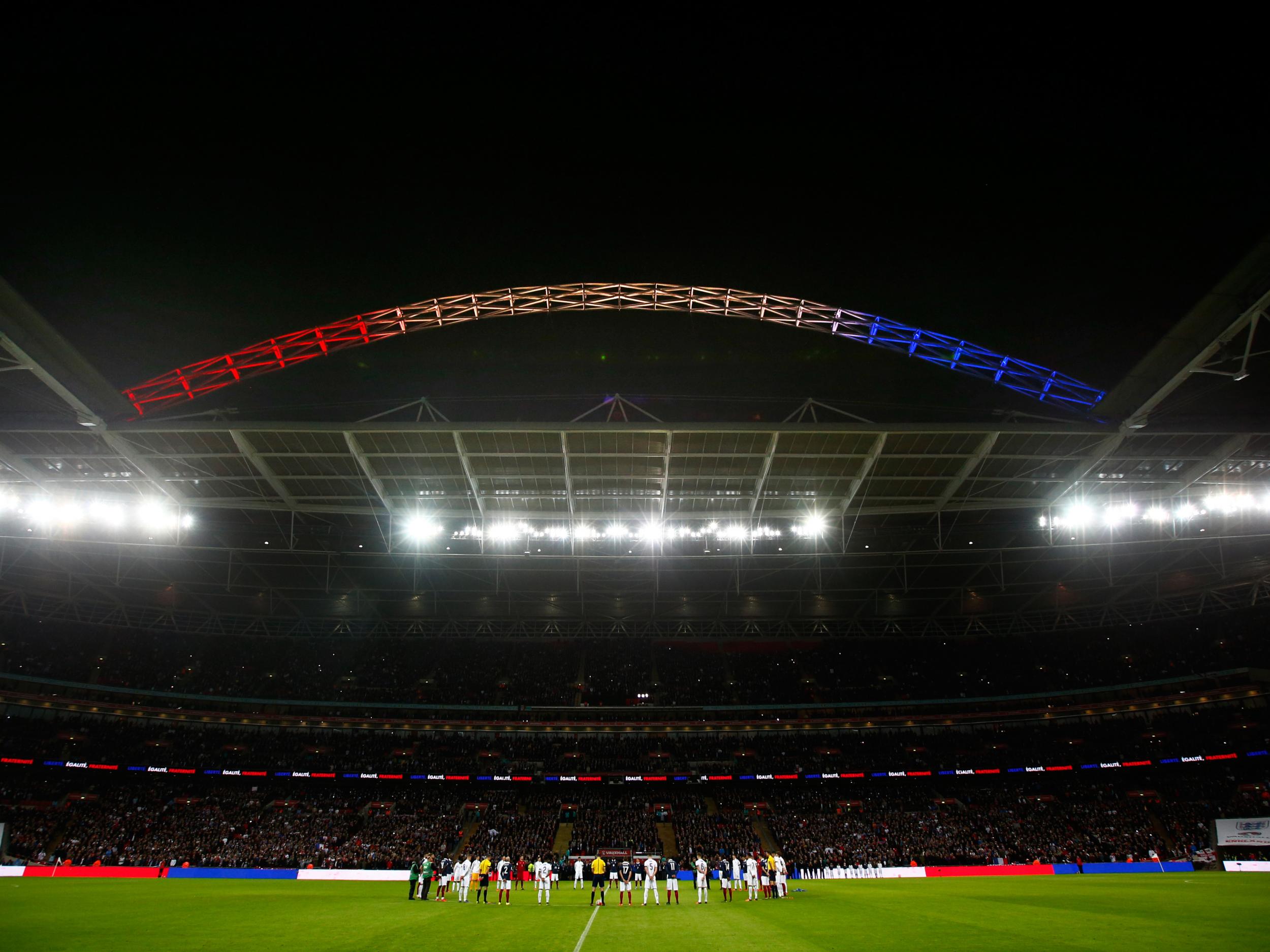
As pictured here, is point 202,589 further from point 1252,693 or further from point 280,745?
point 1252,693

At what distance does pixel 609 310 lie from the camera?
26047 millimetres

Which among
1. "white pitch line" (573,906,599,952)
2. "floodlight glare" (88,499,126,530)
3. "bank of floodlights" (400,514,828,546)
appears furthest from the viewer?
"bank of floodlights" (400,514,828,546)

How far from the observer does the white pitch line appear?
13.5 m

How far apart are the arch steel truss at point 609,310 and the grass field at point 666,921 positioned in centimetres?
1635

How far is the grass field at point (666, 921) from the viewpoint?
13.6 metres

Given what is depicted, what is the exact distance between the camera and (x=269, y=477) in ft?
107

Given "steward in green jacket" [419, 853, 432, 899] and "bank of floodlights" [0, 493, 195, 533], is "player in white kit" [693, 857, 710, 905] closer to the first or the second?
"steward in green jacket" [419, 853, 432, 899]

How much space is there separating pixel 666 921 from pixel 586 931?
9.62ft

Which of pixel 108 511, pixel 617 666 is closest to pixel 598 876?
pixel 108 511

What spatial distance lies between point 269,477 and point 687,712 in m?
35.3

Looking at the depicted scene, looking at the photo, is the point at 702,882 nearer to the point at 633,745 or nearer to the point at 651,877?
the point at 651,877

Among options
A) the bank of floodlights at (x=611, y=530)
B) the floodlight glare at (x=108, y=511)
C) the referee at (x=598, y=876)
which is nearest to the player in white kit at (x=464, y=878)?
the referee at (x=598, y=876)

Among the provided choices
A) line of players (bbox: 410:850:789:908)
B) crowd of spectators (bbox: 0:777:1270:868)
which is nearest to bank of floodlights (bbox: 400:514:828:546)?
line of players (bbox: 410:850:789:908)

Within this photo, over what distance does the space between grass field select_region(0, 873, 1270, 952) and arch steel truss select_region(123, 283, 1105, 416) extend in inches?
644
